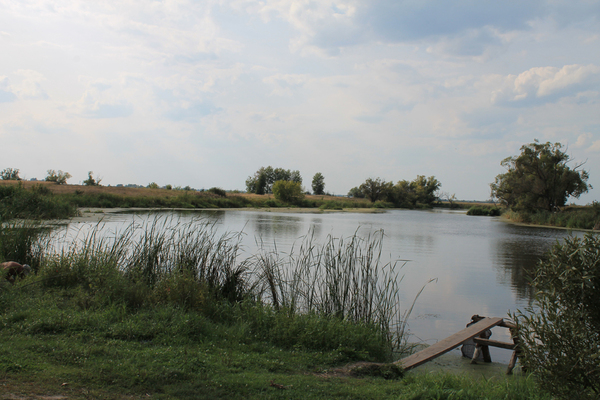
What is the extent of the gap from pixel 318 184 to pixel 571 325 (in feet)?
349

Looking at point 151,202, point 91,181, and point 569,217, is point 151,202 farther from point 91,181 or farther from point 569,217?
point 569,217

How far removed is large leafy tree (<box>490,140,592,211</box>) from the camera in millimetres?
42781

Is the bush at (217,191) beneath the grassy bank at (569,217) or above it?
above

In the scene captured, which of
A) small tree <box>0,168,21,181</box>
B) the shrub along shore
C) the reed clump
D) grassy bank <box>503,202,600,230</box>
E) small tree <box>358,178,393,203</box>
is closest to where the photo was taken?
the reed clump

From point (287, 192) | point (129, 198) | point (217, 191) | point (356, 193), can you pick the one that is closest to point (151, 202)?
point (129, 198)

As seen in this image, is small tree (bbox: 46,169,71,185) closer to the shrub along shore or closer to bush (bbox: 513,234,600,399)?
the shrub along shore

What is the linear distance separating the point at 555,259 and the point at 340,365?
2.73 metres

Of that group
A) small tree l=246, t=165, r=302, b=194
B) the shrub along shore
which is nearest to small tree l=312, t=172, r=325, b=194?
small tree l=246, t=165, r=302, b=194

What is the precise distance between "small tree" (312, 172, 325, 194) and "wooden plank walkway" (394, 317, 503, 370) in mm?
102717

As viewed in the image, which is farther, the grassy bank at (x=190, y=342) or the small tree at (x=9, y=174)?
the small tree at (x=9, y=174)

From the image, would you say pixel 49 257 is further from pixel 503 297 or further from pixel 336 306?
pixel 503 297

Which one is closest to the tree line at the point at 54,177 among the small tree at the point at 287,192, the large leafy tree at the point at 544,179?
the small tree at the point at 287,192

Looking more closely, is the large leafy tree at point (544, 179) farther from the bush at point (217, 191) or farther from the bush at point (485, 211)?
the bush at point (217, 191)

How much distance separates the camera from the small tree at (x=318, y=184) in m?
110
